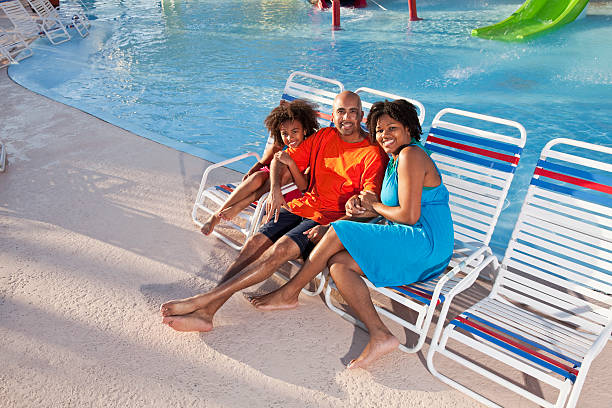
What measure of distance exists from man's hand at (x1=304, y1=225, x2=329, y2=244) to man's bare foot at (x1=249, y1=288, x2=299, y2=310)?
373 mm

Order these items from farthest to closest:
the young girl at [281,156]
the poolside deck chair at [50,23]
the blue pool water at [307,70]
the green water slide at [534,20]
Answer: the green water slide at [534,20]
the poolside deck chair at [50,23]
the blue pool water at [307,70]
the young girl at [281,156]

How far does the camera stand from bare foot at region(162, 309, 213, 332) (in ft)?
9.41

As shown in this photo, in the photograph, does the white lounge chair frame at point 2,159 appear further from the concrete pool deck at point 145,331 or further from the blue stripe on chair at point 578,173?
the blue stripe on chair at point 578,173

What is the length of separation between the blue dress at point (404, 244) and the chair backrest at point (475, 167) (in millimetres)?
576

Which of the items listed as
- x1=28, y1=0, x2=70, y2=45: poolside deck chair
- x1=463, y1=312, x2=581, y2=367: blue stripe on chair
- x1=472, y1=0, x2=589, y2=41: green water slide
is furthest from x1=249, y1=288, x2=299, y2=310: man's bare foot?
x1=28, y1=0, x2=70, y2=45: poolside deck chair

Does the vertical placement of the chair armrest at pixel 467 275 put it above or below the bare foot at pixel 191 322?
above

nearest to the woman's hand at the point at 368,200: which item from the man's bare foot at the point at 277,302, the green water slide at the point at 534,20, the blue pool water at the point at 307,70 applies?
the man's bare foot at the point at 277,302

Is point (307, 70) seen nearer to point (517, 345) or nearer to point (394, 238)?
point (394, 238)

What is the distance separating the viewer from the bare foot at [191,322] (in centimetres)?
287

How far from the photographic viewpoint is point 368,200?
304 centimetres

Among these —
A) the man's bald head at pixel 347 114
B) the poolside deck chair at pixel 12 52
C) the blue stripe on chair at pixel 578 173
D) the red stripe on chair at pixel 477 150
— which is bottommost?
the poolside deck chair at pixel 12 52

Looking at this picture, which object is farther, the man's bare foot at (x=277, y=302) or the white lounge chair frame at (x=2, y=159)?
the white lounge chair frame at (x=2, y=159)

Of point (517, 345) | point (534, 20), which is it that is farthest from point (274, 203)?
point (534, 20)

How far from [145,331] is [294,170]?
4.55 feet
